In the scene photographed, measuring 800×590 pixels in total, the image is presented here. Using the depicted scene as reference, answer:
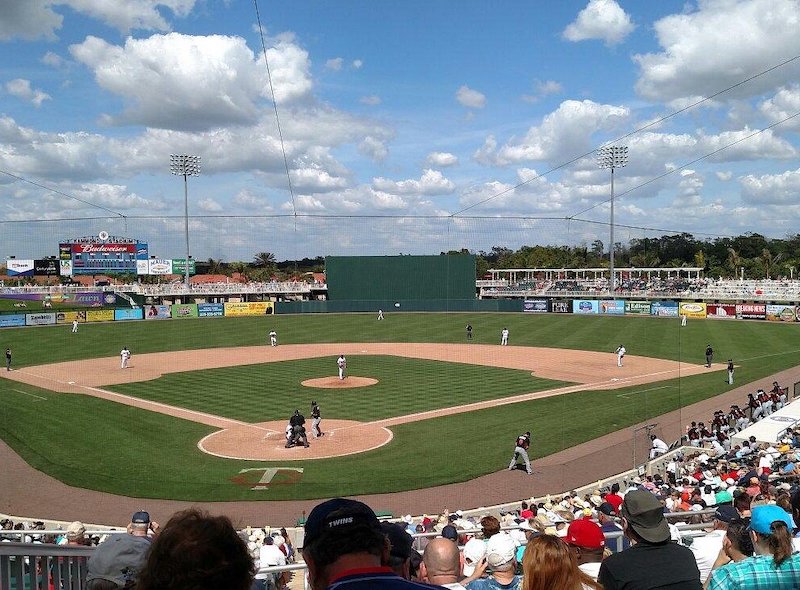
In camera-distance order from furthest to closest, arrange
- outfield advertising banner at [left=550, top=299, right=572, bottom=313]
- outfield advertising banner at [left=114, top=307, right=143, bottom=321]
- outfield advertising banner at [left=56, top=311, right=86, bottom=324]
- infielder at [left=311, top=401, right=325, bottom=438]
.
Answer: outfield advertising banner at [left=550, top=299, right=572, bottom=313], outfield advertising banner at [left=114, top=307, right=143, bottom=321], outfield advertising banner at [left=56, top=311, right=86, bottom=324], infielder at [left=311, top=401, right=325, bottom=438]

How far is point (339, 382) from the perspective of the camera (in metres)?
31.3

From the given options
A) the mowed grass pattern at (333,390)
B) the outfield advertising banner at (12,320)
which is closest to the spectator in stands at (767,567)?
the mowed grass pattern at (333,390)

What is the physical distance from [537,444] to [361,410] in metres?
7.57

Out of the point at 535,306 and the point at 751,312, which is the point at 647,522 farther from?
the point at 535,306

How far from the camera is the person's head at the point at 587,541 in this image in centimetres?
483

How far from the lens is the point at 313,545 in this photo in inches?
103

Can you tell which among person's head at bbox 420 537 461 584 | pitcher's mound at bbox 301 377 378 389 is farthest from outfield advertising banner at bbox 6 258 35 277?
person's head at bbox 420 537 461 584

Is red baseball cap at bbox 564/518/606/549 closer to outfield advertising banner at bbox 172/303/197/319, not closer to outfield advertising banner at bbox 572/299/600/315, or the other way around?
outfield advertising banner at bbox 572/299/600/315

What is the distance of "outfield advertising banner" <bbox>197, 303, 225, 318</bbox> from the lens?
71.0m

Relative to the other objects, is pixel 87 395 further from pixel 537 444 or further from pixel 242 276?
pixel 242 276

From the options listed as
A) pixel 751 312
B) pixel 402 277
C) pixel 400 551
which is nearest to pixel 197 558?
pixel 400 551

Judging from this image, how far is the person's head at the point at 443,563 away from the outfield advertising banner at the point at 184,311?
68.7m

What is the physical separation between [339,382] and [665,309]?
40.4 m

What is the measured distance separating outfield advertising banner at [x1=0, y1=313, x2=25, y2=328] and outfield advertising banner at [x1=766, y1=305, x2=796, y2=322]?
6358 centimetres
